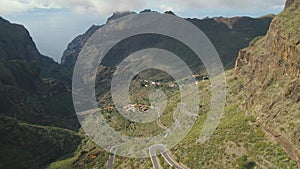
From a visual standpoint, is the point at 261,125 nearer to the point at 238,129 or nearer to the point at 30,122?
the point at 238,129

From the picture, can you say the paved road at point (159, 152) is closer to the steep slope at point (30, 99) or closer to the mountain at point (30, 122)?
the mountain at point (30, 122)

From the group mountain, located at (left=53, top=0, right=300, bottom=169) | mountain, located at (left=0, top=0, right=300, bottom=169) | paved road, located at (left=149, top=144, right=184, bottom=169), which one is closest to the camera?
mountain, located at (left=53, top=0, right=300, bottom=169)

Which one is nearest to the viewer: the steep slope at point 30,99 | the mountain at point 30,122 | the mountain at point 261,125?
the mountain at point 261,125

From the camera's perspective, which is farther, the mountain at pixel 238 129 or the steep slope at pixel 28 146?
the steep slope at pixel 28 146

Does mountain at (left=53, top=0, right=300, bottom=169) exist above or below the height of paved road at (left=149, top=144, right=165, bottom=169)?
above

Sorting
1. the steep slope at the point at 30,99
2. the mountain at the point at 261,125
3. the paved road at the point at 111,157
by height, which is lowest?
the steep slope at the point at 30,99

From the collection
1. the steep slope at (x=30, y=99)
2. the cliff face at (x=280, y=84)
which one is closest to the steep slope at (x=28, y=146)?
the steep slope at (x=30, y=99)

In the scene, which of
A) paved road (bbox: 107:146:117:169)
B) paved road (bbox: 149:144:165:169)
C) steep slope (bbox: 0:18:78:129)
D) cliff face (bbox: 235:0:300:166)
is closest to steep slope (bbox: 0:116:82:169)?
paved road (bbox: 107:146:117:169)

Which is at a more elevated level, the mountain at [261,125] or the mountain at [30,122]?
the mountain at [261,125]

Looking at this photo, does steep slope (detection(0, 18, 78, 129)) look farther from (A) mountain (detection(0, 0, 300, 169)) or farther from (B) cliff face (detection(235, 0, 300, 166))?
(B) cliff face (detection(235, 0, 300, 166))
